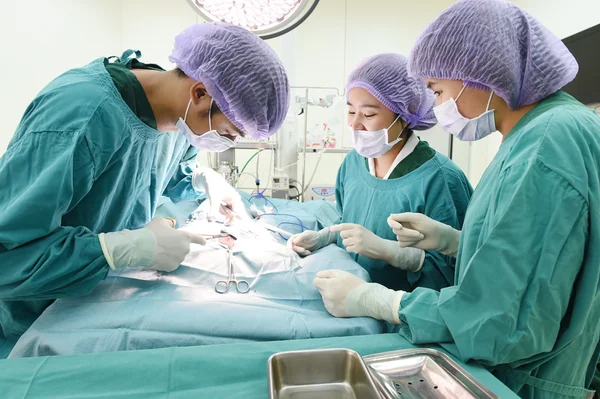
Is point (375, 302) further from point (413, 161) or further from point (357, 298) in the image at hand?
point (413, 161)

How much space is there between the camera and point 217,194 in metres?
2.02

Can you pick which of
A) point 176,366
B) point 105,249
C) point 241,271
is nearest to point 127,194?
point 105,249

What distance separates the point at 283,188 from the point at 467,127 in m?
1.76

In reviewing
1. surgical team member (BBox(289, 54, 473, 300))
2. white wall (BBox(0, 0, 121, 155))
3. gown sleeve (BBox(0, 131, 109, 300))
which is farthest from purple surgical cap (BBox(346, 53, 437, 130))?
white wall (BBox(0, 0, 121, 155))

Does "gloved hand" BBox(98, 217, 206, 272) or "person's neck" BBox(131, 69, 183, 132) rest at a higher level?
"person's neck" BBox(131, 69, 183, 132)

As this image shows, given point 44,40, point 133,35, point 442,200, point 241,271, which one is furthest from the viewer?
point 133,35

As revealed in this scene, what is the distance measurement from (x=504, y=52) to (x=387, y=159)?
0.73m

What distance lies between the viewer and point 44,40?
2.67 m

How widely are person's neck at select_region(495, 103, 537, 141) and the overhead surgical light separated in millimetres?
697

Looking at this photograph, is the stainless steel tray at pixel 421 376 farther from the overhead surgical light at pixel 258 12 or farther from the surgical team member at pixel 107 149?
the overhead surgical light at pixel 258 12

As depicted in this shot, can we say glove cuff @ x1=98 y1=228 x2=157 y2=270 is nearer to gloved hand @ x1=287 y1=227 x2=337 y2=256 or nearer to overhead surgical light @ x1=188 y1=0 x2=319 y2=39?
gloved hand @ x1=287 y1=227 x2=337 y2=256

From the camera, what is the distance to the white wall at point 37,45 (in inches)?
91.4

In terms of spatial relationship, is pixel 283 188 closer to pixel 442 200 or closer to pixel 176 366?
pixel 442 200

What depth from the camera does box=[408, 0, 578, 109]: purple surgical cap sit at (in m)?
0.93
